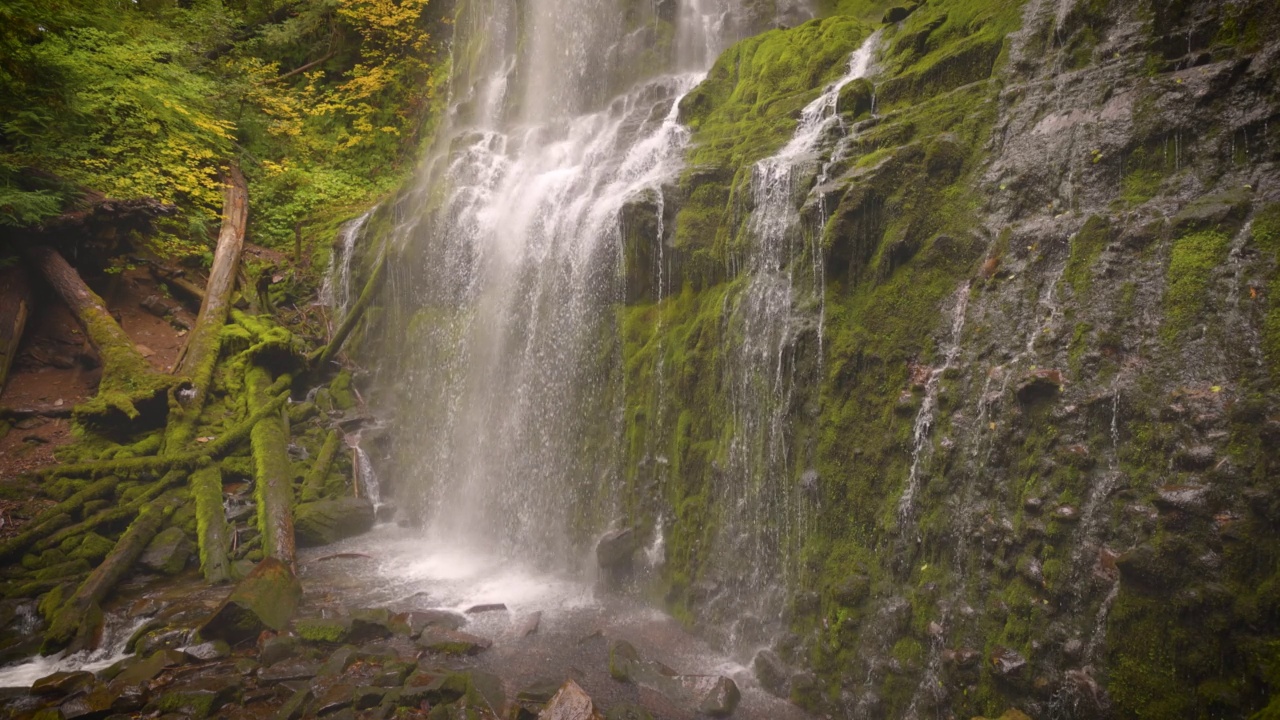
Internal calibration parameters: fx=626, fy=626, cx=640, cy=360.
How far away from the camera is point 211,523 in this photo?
8.91 metres

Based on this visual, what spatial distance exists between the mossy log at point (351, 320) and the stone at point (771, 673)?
11.2 meters

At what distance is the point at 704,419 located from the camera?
7.37 meters

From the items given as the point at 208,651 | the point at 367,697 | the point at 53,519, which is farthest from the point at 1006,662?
the point at 53,519

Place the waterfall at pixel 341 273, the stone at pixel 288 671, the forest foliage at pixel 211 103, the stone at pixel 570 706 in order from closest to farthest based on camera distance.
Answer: the stone at pixel 570 706 < the stone at pixel 288 671 < the forest foliage at pixel 211 103 < the waterfall at pixel 341 273

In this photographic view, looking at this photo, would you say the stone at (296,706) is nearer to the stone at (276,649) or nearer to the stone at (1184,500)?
the stone at (276,649)

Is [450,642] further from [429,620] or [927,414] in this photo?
[927,414]

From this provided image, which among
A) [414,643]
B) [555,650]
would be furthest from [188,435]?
[555,650]

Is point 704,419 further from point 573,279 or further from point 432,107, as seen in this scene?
point 432,107

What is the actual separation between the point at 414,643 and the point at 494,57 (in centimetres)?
1585

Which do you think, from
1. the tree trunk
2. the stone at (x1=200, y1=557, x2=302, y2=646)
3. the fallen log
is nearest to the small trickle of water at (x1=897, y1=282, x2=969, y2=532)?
the stone at (x1=200, y1=557, x2=302, y2=646)

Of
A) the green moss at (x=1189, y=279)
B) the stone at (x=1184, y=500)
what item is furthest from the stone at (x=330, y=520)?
the green moss at (x=1189, y=279)

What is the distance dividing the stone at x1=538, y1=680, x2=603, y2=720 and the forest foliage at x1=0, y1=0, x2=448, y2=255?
40.1ft

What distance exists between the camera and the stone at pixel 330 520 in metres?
10.0

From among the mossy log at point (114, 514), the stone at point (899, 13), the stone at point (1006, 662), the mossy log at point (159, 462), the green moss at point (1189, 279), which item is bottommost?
the stone at point (1006, 662)
